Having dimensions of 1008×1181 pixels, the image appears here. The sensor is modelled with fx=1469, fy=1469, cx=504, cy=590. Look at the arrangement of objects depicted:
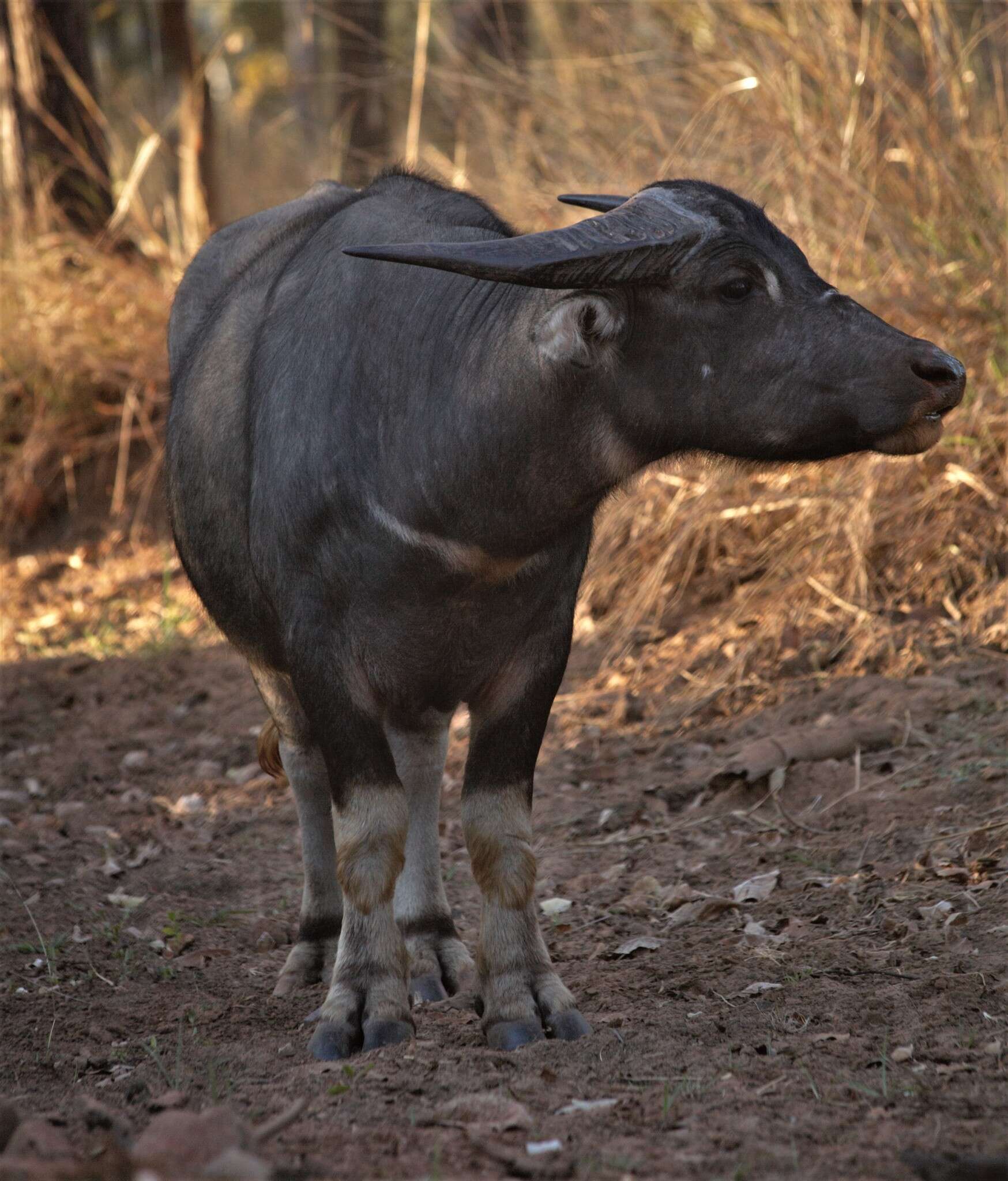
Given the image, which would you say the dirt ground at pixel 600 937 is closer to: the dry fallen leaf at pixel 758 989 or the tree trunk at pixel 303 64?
the dry fallen leaf at pixel 758 989

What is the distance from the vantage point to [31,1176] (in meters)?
2.10

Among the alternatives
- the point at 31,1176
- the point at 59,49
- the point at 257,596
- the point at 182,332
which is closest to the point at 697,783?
the point at 257,596

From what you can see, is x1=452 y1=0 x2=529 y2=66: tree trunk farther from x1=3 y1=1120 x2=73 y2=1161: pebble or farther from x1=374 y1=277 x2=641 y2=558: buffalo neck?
x1=3 y1=1120 x2=73 y2=1161: pebble

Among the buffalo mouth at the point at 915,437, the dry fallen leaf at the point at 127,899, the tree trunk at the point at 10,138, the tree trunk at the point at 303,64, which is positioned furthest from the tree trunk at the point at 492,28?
the buffalo mouth at the point at 915,437

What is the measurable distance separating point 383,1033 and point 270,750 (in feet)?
4.53

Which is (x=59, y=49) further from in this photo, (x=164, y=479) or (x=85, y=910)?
(x=85, y=910)

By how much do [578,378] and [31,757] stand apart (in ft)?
13.2

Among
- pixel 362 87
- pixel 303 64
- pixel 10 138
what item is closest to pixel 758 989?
pixel 10 138

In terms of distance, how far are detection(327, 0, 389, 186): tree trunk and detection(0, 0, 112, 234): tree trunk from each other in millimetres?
1740

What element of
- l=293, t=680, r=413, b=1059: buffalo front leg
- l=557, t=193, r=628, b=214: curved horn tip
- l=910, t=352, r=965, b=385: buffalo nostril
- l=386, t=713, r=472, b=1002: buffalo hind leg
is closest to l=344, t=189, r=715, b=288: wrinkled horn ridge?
l=557, t=193, r=628, b=214: curved horn tip

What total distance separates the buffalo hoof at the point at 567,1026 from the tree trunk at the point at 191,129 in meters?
6.80

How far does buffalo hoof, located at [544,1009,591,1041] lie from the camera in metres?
3.30

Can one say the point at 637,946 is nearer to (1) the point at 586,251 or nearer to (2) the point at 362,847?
(2) the point at 362,847

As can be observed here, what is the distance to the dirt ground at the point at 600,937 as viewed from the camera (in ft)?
8.47
